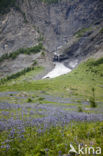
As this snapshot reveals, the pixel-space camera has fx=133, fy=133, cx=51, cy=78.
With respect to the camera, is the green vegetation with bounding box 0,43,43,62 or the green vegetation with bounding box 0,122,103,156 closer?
the green vegetation with bounding box 0,122,103,156

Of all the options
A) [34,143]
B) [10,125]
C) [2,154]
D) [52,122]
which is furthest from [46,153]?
[52,122]

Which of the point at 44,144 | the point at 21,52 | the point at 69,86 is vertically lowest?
the point at 69,86

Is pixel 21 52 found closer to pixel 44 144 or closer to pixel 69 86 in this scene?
pixel 69 86

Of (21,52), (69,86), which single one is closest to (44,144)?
(69,86)

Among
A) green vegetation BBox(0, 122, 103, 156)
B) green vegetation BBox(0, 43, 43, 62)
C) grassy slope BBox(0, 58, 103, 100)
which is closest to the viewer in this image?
green vegetation BBox(0, 122, 103, 156)

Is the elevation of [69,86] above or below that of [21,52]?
below

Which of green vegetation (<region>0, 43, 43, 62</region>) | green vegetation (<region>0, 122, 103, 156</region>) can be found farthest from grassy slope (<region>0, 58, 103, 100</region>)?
green vegetation (<region>0, 43, 43, 62</region>)

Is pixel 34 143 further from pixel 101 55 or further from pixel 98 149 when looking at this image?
pixel 101 55

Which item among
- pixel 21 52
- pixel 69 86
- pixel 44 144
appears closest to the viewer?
pixel 44 144

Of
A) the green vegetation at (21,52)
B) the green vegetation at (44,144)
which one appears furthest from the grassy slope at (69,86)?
the green vegetation at (21,52)

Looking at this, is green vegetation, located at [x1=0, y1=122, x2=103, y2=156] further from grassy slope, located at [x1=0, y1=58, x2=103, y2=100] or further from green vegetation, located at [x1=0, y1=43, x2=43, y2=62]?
green vegetation, located at [x1=0, y1=43, x2=43, y2=62]

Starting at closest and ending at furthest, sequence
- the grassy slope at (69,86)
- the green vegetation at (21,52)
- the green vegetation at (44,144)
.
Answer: the green vegetation at (44,144) < the grassy slope at (69,86) < the green vegetation at (21,52)

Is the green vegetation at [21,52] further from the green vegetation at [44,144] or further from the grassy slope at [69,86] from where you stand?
the green vegetation at [44,144]

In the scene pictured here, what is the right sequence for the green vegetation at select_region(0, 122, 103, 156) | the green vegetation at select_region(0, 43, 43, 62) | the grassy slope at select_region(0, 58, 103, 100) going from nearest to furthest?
the green vegetation at select_region(0, 122, 103, 156) → the grassy slope at select_region(0, 58, 103, 100) → the green vegetation at select_region(0, 43, 43, 62)
